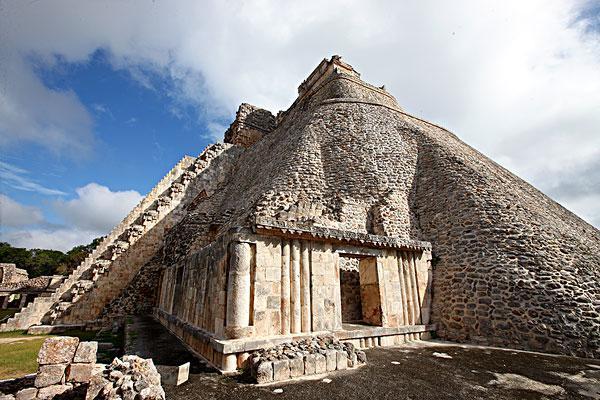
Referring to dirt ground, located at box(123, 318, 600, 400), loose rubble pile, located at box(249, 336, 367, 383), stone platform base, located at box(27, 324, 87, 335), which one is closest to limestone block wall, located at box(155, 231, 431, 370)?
loose rubble pile, located at box(249, 336, 367, 383)

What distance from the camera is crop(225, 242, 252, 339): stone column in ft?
17.4

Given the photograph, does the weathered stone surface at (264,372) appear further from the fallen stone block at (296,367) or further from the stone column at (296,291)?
the stone column at (296,291)

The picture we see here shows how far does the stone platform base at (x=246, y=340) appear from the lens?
5.02 m

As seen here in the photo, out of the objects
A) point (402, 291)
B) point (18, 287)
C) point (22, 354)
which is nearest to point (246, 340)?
point (402, 291)

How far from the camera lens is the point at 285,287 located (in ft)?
19.4

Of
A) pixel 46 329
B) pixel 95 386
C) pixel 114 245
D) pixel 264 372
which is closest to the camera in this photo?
pixel 95 386

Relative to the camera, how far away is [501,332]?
23.3 ft

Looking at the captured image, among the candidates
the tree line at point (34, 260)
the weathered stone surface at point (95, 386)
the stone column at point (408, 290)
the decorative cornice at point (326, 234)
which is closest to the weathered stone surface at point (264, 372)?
the weathered stone surface at point (95, 386)

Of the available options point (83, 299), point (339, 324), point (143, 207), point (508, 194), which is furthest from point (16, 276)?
point (508, 194)

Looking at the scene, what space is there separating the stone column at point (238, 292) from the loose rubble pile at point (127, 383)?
1600mm

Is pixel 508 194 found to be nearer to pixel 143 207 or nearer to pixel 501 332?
pixel 501 332

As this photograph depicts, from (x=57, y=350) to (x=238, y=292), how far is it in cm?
268

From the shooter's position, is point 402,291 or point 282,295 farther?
point 402,291

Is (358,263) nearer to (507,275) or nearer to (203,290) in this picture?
(507,275)
